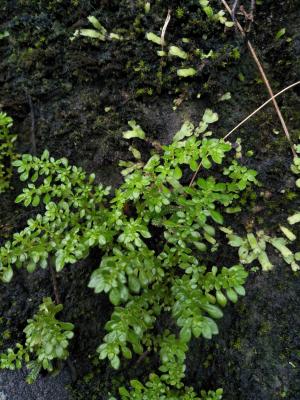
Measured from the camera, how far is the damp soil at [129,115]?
257 cm

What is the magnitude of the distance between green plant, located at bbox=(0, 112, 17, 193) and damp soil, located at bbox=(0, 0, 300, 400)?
8 centimetres

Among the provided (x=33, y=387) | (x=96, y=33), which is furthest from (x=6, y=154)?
(x=33, y=387)

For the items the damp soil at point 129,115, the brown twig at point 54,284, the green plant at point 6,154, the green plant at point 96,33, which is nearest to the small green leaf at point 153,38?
the damp soil at point 129,115

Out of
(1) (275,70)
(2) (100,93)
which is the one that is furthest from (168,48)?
(1) (275,70)

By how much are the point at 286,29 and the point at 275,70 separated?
1.11ft

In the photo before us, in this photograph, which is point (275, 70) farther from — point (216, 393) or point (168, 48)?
point (216, 393)

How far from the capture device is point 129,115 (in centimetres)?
302

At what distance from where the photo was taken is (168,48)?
297 centimetres

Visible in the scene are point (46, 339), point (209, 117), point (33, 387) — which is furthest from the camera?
point (209, 117)

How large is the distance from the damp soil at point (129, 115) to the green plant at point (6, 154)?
82 millimetres

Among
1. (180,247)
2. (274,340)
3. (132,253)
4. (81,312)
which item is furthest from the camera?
(81,312)

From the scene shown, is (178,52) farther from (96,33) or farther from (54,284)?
(54,284)

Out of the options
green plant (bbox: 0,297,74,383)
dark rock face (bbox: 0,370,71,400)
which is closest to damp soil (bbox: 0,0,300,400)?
dark rock face (bbox: 0,370,71,400)

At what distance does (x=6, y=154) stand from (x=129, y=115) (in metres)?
1.06
